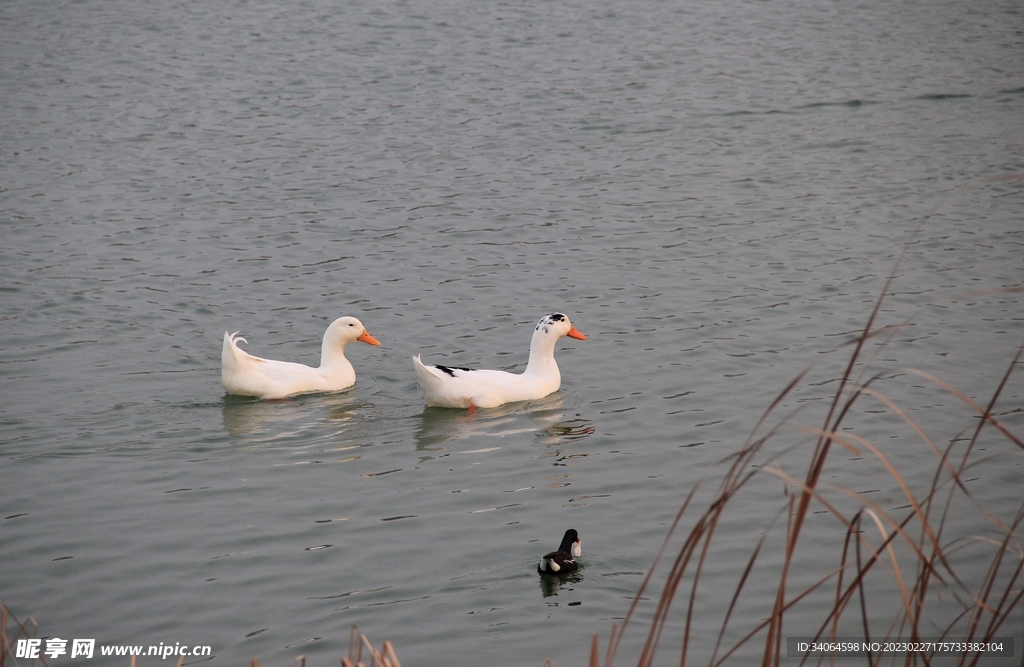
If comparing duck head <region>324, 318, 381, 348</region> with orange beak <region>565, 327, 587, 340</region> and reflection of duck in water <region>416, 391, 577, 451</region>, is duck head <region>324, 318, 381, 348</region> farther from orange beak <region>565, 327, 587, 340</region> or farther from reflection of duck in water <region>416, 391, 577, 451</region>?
orange beak <region>565, 327, 587, 340</region>

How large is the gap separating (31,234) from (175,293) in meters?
3.23

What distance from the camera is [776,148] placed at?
55.2 feet

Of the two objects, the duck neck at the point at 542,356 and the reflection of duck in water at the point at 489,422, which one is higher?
the duck neck at the point at 542,356

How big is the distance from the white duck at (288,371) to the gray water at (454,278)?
16cm

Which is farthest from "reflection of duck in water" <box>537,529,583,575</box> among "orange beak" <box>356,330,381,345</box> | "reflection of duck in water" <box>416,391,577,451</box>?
"orange beak" <box>356,330,381,345</box>

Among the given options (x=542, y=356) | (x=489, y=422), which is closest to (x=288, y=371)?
(x=489, y=422)

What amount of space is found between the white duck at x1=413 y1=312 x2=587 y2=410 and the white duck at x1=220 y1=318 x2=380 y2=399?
962 millimetres

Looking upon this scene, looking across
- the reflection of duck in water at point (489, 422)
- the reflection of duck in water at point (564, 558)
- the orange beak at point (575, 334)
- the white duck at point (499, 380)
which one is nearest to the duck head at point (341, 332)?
the white duck at point (499, 380)

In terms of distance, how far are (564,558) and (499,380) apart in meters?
3.28

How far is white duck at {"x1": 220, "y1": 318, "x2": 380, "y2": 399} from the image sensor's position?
938cm

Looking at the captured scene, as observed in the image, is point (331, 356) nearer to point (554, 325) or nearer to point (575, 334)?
point (554, 325)

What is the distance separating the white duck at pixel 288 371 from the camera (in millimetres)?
9383

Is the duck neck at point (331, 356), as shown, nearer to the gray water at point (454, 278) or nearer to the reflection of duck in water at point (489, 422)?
the gray water at point (454, 278)

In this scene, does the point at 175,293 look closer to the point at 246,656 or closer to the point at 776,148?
the point at 246,656
